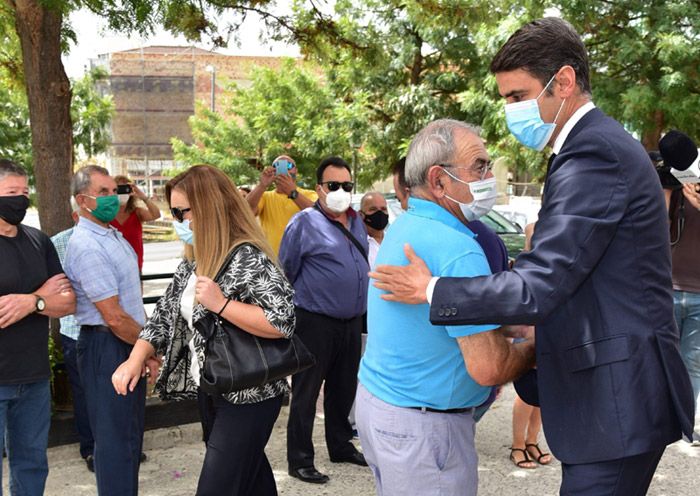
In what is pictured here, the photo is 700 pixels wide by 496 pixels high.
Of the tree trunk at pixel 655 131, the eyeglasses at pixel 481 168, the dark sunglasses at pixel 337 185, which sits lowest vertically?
the dark sunglasses at pixel 337 185

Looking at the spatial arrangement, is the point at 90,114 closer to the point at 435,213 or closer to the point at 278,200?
the point at 278,200

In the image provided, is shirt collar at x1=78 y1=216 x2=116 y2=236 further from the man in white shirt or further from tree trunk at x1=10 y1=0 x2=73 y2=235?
the man in white shirt

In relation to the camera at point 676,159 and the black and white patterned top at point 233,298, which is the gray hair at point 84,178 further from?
the camera at point 676,159

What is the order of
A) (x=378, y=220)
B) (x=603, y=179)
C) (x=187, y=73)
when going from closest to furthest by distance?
(x=603, y=179), (x=378, y=220), (x=187, y=73)

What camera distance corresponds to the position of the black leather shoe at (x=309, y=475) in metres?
4.80

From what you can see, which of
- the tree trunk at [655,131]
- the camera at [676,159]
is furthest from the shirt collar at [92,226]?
the tree trunk at [655,131]

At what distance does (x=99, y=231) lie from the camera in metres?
3.87

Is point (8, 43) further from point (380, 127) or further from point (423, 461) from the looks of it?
point (380, 127)

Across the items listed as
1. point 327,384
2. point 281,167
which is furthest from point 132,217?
point 327,384

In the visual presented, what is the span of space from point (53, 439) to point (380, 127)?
16102mm

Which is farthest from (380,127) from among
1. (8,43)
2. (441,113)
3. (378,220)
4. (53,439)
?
(53,439)

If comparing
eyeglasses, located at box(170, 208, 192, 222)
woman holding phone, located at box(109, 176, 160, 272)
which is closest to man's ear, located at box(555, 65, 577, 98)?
eyeglasses, located at box(170, 208, 192, 222)

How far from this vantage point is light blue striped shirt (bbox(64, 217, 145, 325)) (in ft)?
12.2

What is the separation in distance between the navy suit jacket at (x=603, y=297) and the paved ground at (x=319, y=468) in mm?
2792
